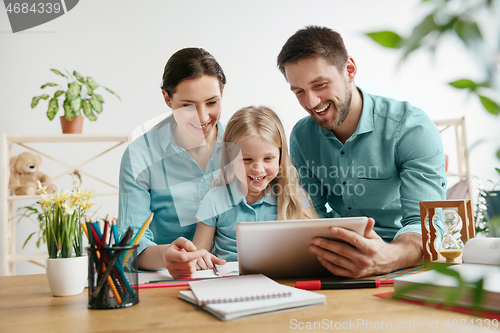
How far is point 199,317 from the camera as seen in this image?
0.62 m

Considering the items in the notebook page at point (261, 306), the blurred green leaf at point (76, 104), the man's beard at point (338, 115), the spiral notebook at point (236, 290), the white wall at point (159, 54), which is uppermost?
the white wall at point (159, 54)

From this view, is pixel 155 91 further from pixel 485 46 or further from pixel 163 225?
pixel 485 46

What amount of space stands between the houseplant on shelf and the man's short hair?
1.03m

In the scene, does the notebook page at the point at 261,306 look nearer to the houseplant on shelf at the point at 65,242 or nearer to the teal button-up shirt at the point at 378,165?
the houseplant on shelf at the point at 65,242

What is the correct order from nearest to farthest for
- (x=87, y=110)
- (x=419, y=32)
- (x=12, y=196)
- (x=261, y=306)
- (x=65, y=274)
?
(x=419, y=32), (x=261, y=306), (x=65, y=274), (x=12, y=196), (x=87, y=110)

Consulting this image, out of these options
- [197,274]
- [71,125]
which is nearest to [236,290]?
[197,274]

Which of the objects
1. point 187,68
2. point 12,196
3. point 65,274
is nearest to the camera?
point 65,274

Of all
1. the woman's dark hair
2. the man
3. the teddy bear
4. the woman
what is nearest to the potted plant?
the teddy bear

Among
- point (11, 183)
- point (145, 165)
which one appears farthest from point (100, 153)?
point (145, 165)

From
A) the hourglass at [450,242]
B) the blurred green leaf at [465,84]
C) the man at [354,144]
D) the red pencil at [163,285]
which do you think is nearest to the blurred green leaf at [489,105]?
the blurred green leaf at [465,84]

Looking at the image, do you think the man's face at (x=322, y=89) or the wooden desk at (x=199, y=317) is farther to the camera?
the man's face at (x=322, y=89)

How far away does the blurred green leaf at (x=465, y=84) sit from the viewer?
17 cm

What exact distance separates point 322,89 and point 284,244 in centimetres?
87

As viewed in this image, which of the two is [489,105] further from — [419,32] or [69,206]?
[69,206]
